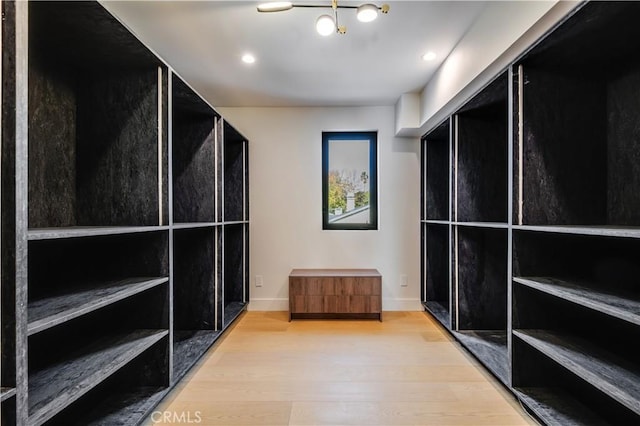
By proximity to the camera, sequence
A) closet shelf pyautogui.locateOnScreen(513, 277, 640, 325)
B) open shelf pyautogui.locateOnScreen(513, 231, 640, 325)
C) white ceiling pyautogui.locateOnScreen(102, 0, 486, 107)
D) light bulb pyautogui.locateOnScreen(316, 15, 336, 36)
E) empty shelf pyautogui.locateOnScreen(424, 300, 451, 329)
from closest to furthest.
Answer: closet shelf pyautogui.locateOnScreen(513, 277, 640, 325) < open shelf pyautogui.locateOnScreen(513, 231, 640, 325) < light bulb pyautogui.locateOnScreen(316, 15, 336, 36) < white ceiling pyautogui.locateOnScreen(102, 0, 486, 107) < empty shelf pyautogui.locateOnScreen(424, 300, 451, 329)

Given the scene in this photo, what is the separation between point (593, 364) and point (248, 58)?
2.94 m

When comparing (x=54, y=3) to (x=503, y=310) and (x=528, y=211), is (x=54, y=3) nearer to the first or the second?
(x=528, y=211)

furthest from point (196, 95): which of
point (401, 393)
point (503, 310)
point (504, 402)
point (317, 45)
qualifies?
point (503, 310)

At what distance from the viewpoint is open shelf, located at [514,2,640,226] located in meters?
1.81

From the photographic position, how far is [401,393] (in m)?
2.00

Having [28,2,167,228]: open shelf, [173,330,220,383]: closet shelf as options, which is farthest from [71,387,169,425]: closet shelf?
[28,2,167,228]: open shelf

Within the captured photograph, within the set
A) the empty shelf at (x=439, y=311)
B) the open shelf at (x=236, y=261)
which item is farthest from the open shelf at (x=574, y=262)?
the open shelf at (x=236, y=261)

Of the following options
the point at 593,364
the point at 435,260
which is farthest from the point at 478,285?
the point at 593,364

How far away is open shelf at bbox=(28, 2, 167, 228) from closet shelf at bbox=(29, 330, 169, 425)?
0.66m

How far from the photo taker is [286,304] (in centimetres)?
386

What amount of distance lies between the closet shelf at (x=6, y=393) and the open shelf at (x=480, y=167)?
297 centimetres

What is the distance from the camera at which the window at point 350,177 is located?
3.93 metres

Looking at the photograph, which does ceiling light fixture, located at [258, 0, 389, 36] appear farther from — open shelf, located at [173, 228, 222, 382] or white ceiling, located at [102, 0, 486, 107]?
open shelf, located at [173, 228, 222, 382]

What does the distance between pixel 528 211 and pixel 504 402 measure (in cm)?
113
